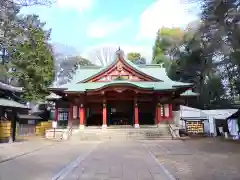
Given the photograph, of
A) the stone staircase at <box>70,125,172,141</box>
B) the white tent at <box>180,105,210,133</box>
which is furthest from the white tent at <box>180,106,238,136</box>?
the stone staircase at <box>70,125,172,141</box>

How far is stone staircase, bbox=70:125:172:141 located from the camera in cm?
2234

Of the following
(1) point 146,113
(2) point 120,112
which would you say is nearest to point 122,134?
(1) point 146,113

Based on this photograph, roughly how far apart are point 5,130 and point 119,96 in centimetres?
1145

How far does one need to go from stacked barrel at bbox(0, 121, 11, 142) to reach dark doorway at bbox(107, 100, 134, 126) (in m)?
12.7

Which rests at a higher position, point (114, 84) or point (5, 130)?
point (114, 84)

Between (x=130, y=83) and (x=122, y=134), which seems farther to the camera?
(x=130, y=83)

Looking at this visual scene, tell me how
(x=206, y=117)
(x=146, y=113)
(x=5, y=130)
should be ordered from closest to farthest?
(x=5, y=130), (x=206, y=117), (x=146, y=113)

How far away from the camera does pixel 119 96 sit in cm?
2697

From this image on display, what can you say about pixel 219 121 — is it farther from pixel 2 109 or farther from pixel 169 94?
pixel 2 109

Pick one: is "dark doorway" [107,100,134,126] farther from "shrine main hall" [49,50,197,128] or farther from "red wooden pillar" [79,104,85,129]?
"red wooden pillar" [79,104,85,129]

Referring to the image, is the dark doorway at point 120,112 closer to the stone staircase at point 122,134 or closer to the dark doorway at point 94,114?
the dark doorway at point 94,114

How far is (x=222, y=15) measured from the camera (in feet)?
32.6

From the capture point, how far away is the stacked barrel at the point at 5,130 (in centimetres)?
1855

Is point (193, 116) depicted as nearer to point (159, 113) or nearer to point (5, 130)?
point (159, 113)
